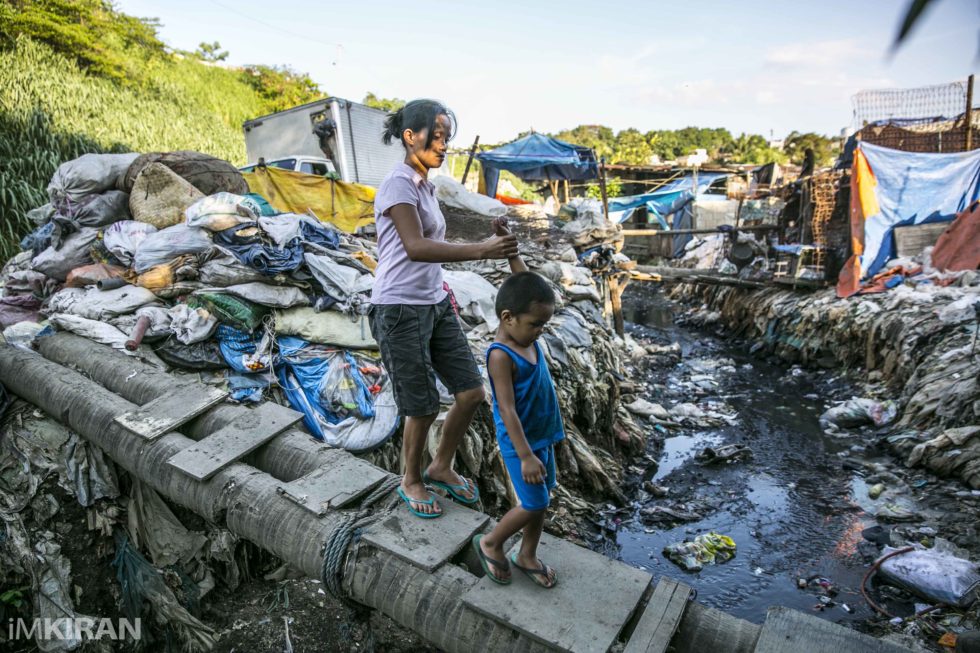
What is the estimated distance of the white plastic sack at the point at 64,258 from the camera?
14.6 feet

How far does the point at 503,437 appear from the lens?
190 cm

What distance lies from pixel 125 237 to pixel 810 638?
501 centimetres

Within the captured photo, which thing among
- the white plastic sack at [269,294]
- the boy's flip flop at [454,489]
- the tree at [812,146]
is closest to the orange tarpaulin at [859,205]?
the white plastic sack at [269,294]

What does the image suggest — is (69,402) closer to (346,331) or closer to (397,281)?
(346,331)

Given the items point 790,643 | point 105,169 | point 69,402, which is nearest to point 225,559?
point 69,402

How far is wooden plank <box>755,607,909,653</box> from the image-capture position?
1559mm

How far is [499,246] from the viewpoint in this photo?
188 centimetres

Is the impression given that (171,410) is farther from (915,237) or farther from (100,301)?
(915,237)

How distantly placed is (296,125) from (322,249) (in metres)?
6.39

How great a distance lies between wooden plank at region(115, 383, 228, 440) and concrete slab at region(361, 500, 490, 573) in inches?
53.5

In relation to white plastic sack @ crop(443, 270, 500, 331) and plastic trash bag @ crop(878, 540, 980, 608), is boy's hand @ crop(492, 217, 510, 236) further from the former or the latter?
plastic trash bag @ crop(878, 540, 980, 608)

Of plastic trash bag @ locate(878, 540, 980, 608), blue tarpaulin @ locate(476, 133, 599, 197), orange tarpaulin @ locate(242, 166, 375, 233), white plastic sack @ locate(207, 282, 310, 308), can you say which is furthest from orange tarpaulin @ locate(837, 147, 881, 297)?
Answer: white plastic sack @ locate(207, 282, 310, 308)

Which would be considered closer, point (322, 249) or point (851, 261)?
point (322, 249)

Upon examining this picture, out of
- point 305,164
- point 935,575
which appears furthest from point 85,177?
point 935,575
